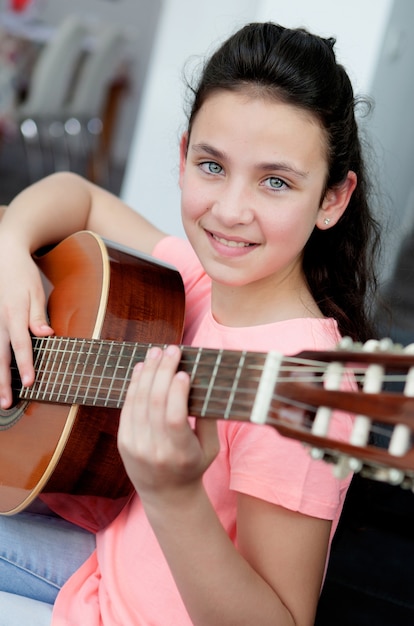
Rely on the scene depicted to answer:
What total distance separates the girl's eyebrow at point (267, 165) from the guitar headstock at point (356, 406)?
0.32m

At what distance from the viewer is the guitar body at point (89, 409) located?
1.11 metres

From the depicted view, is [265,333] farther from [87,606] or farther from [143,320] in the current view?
[87,606]

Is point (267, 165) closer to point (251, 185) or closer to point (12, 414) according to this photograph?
point (251, 185)

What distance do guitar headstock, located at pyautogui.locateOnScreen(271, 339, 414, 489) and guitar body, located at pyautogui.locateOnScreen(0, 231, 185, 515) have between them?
0.40 metres

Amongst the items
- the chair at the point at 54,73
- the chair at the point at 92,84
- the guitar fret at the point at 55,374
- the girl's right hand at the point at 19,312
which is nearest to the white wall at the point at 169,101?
the girl's right hand at the point at 19,312

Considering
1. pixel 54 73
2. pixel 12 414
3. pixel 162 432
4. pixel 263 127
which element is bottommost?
pixel 54 73

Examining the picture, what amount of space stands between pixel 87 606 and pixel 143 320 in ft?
1.21

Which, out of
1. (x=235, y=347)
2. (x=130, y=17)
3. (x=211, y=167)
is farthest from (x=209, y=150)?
(x=130, y=17)

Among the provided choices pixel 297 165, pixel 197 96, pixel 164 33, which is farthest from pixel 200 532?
pixel 164 33

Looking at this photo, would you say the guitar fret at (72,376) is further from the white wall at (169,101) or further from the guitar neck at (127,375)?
the white wall at (169,101)

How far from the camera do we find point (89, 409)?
1.08 m

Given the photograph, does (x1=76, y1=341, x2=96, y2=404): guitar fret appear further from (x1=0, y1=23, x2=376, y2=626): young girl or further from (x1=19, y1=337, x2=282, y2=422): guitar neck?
(x1=0, y1=23, x2=376, y2=626): young girl

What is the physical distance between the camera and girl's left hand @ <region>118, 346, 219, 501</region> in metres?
0.83

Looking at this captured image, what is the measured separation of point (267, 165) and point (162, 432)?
1.16 ft
